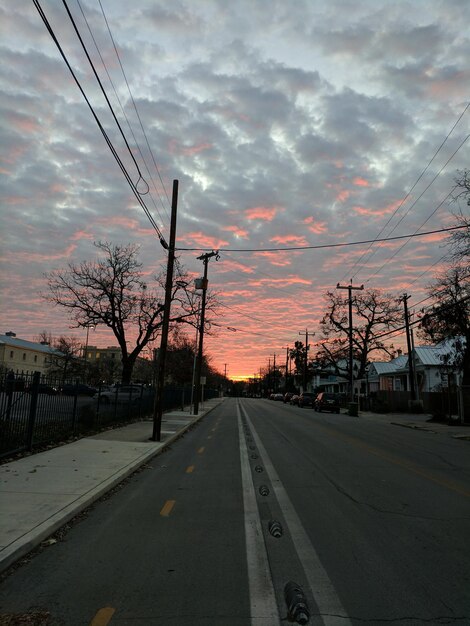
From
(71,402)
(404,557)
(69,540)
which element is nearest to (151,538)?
(69,540)

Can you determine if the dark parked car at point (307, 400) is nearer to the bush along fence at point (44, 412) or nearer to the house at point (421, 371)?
the house at point (421, 371)

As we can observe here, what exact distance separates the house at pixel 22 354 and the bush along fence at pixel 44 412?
64655mm

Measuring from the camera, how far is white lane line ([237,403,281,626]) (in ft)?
12.9

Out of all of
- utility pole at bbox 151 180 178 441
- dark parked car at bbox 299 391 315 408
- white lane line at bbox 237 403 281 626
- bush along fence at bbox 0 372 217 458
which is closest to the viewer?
white lane line at bbox 237 403 281 626

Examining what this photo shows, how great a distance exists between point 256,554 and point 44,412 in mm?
8604

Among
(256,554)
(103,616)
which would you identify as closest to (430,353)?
(256,554)

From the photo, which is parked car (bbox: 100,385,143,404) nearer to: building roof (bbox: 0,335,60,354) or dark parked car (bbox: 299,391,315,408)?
dark parked car (bbox: 299,391,315,408)

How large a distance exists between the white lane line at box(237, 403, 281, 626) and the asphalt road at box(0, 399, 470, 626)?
2 centimetres

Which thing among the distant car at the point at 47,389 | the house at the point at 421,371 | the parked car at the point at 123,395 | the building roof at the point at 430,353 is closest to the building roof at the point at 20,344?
the house at the point at 421,371

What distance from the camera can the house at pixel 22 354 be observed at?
82062mm

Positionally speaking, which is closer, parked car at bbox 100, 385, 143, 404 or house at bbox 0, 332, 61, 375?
parked car at bbox 100, 385, 143, 404

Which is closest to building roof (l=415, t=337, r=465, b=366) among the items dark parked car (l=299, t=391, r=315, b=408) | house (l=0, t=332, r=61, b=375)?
dark parked car (l=299, t=391, r=315, b=408)

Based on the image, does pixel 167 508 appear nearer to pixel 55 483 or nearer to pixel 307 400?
pixel 55 483

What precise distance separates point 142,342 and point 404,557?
121 ft
